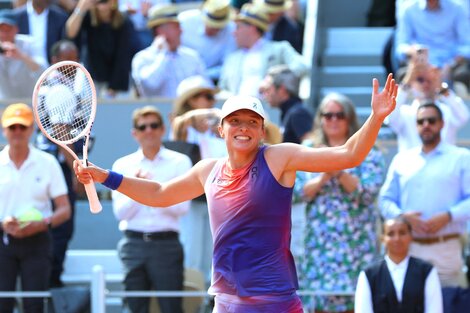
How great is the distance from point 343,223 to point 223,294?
9.80 feet

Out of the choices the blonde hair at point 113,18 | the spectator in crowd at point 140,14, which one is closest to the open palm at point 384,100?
the blonde hair at point 113,18

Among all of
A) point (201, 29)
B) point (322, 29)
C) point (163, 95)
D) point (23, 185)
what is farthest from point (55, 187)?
point (322, 29)

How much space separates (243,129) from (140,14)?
7.42 meters

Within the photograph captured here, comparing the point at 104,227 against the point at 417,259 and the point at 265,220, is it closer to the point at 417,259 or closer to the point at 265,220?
the point at 417,259

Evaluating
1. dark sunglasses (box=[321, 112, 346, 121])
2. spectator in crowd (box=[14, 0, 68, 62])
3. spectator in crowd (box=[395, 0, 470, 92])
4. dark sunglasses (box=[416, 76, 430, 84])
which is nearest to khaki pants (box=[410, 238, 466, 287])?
dark sunglasses (box=[321, 112, 346, 121])

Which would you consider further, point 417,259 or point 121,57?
point 121,57

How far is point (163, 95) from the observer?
39.9 ft

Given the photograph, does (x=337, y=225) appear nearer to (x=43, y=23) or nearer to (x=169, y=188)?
(x=169, y=188)

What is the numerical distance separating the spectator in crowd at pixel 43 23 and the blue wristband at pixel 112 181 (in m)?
5.99

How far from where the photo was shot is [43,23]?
12641 millimetres

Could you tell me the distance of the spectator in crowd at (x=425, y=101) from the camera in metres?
10.1

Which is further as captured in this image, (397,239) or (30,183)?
(30,183)

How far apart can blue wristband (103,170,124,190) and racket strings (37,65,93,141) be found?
1.13 feet

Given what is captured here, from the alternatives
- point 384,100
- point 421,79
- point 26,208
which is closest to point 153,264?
point 26,208
